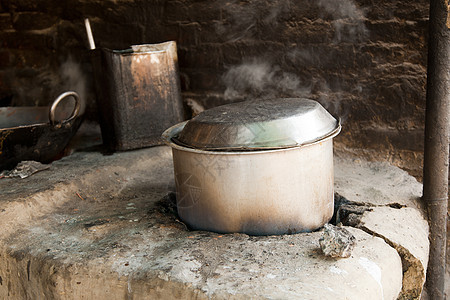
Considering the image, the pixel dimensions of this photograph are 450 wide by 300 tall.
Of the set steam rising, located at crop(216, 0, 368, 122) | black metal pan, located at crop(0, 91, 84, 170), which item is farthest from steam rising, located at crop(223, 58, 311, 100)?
black metal pan, located at crop(0, 91, 84, 170)

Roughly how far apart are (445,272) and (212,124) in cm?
157

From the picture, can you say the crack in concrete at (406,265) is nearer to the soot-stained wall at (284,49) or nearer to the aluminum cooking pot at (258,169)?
the aluminum cooking pot at (258,169)

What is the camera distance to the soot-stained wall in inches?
106

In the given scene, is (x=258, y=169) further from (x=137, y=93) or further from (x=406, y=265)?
(x=137, y=93)

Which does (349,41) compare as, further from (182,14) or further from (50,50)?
(50,50)

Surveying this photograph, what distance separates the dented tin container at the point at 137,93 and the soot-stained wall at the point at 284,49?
288mm

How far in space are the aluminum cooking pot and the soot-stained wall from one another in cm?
81

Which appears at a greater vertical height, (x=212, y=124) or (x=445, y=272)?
(x=212, y=124)

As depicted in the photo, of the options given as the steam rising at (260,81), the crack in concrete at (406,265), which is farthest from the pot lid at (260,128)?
the steam rising at (260,81)

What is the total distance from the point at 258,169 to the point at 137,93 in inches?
52.4

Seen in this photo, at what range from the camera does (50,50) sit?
3771 mm

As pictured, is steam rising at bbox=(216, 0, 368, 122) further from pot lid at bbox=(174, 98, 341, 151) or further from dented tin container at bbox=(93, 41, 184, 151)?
pot lid at bbox=(174, 98, 341, 151)

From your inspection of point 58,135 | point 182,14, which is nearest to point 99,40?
point 182,14

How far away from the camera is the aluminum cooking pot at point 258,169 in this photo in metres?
1.89
